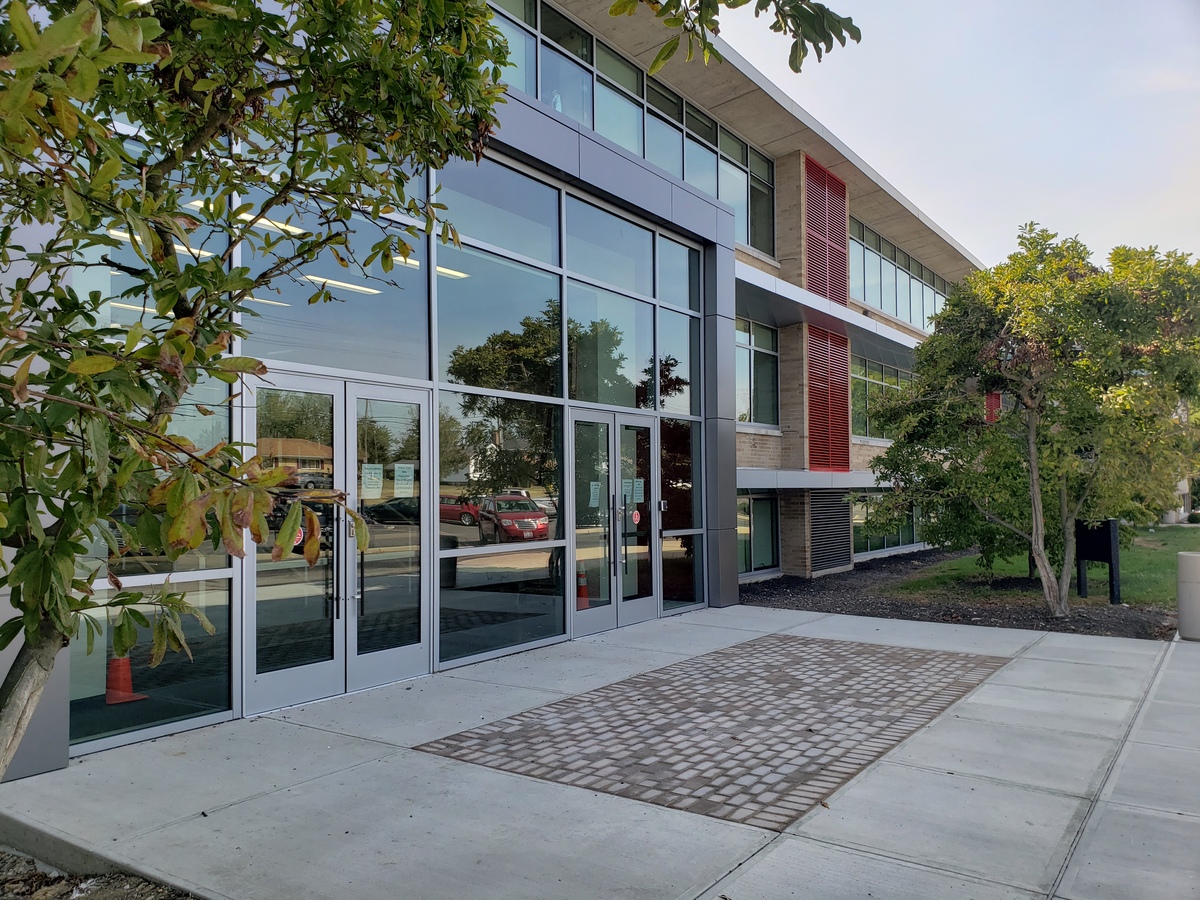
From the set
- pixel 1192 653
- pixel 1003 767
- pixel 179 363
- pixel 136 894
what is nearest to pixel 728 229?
pixel 1192 653

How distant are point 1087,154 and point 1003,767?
412 cm

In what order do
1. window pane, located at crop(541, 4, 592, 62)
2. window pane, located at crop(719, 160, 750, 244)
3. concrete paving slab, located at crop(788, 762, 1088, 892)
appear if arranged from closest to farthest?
concrete paving slab, located at crop(788, 762, 1088, 892) < window pane, located at crop(541, 4, 592, 62) < window pane, located at crop(719, 160, 750, 244)

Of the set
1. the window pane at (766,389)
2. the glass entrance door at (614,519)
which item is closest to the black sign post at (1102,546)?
the window pane at (766,389)

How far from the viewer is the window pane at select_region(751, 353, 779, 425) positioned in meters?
17.5

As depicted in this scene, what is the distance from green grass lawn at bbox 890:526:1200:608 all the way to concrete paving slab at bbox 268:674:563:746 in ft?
29.5

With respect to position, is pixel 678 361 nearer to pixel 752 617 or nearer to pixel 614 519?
pixel 614 519

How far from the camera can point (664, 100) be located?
14883 mm

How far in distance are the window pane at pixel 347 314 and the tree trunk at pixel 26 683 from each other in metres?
4.77

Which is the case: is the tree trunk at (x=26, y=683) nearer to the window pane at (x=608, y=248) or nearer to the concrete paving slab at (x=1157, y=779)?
the concrete paving slab at (x=1157, y=779)

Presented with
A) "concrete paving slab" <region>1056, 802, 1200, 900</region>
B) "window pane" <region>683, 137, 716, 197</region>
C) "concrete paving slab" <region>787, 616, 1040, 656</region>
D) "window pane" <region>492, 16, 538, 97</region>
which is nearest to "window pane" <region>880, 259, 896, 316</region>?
"window pane" <region>683, 137, 716, 197</region>

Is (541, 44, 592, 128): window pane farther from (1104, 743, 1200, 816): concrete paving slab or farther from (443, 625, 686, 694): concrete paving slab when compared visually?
(1104, 743, 1200, 816): concrete paving slab

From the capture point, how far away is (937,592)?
15.2 m

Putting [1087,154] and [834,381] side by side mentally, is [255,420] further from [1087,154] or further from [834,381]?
[834,381]

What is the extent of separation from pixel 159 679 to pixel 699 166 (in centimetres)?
1238
